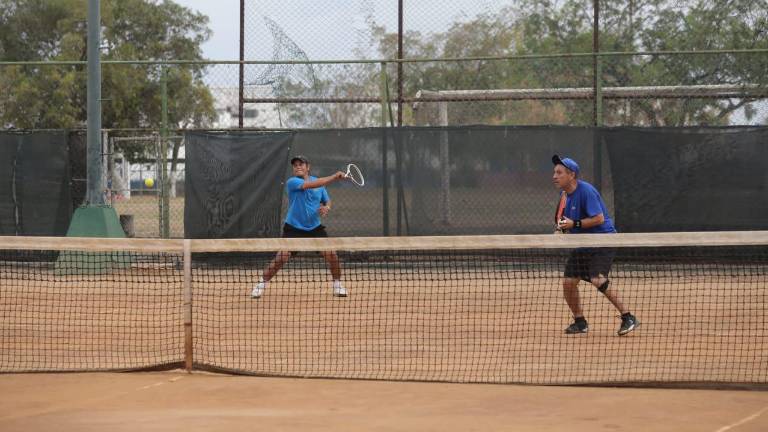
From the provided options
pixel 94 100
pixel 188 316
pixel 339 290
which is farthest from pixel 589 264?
pixel 94 100

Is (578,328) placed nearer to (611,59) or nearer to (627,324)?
(627,324)

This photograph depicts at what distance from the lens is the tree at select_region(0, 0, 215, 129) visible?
119ft

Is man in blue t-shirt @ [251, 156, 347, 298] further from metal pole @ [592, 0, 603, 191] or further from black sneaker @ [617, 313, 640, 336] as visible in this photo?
metal pole @ [592, 0, 603, 191]

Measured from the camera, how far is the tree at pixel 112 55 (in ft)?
119

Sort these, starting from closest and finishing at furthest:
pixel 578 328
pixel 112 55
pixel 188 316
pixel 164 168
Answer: pixel 188 316 → pixel 578 328 → pixel 164 168 → pixel 112 55

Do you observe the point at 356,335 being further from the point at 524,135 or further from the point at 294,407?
the point at 524,135

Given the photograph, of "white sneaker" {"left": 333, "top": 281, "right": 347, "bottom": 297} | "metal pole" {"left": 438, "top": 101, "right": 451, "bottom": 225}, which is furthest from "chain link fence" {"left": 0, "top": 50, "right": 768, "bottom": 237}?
"white sneaker" {"left": 333, "top": 281, "right": 347, "bottom": 297}

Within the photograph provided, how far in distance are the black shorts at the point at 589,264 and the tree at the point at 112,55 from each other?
95.7ft

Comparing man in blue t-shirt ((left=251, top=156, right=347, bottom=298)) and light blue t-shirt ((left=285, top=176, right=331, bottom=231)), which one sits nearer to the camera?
man in blue t-shirt ((left=251, top=156, right=347, bottom=298))

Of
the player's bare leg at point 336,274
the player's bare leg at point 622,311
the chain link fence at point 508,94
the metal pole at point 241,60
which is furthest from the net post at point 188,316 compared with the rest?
the metal pole at point 241,60

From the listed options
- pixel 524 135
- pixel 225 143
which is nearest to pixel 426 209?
pixel 524 135

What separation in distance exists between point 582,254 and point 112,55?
123 ft

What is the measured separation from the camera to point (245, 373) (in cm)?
654

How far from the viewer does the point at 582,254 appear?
8180mm
